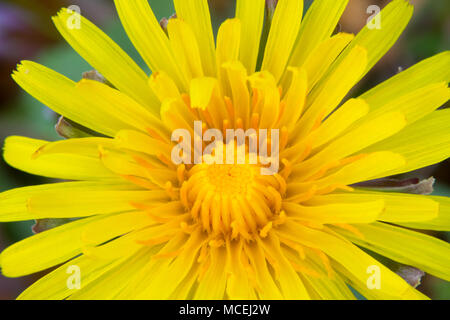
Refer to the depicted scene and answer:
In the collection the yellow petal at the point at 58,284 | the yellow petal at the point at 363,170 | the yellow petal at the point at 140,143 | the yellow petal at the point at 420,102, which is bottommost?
the yellow petal at the point at 58,284

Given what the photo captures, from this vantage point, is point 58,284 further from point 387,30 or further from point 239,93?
point 387,30

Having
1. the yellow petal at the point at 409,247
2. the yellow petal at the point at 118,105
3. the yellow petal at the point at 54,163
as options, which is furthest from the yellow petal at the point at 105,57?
the yellow petal at the point at 409,247

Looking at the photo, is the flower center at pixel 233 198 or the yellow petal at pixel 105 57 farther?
the yellow petal at pixel 105 57

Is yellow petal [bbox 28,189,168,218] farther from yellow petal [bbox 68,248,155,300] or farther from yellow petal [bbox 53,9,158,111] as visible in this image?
yellow petal [bbox 53,9,158,111]

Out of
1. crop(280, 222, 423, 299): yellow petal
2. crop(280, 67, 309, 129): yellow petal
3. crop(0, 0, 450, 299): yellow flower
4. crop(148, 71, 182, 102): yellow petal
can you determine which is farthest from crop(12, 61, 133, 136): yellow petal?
crop(280, 222, 423, 299): yellow petal

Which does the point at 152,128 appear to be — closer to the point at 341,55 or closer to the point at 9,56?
the point at 341,55

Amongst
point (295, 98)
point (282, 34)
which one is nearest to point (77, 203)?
point (295, 98)

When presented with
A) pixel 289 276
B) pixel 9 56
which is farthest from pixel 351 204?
pixel 9 56

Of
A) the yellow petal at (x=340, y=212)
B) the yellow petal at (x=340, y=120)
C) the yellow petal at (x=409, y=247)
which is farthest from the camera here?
the yellow petal at (x=409, y=247)

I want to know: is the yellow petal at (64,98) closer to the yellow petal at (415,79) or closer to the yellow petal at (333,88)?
the yellow petal at (333,88)

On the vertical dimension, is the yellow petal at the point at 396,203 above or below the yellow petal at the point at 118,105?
below
